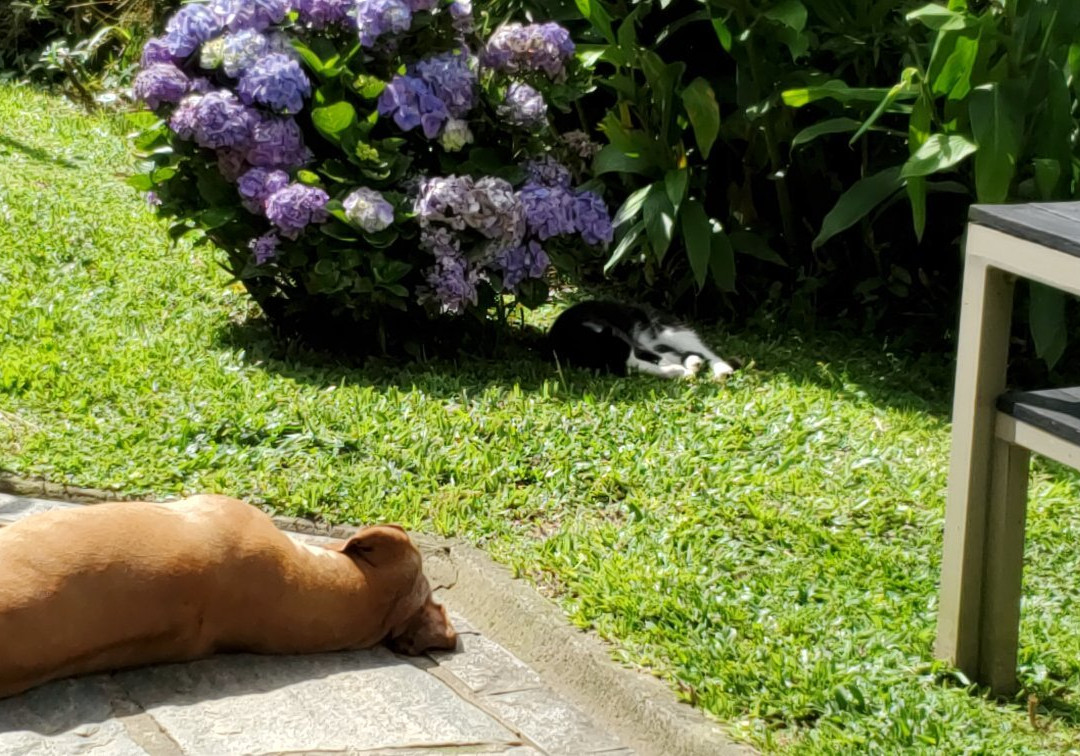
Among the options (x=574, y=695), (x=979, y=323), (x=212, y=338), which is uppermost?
(x=979, y=323)

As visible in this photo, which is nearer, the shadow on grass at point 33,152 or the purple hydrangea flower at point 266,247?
the purple hydrangea flower at point 266,247

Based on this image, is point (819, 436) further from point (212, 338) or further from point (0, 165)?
point (0, 165)

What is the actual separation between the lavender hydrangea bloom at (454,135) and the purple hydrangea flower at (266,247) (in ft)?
2.34

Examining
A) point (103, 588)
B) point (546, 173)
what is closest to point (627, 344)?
point (546, 173)

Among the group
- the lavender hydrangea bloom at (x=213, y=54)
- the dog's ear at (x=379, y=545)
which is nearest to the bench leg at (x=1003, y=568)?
the dog's ear at (x=379, y=545)

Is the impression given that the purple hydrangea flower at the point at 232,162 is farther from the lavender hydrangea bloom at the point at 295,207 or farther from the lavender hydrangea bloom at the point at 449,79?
the lavender hydrangea bloom at the point at 449,79

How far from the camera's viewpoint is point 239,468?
15.4 feet

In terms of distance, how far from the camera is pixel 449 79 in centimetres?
561

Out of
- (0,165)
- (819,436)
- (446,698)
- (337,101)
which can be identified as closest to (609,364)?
(819,436)

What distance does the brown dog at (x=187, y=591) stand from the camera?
3254 mm

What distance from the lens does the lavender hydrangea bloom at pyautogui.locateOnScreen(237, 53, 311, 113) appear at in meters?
5.44

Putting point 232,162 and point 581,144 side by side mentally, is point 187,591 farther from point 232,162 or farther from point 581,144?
point 581,144

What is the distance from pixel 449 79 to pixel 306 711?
289 cm

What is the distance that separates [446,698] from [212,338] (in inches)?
106
